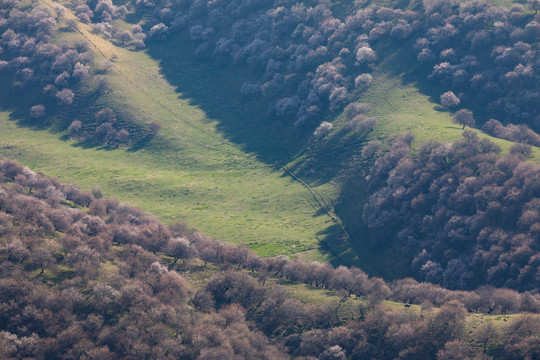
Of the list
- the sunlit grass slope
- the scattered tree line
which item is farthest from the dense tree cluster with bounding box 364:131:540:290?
the scattered tree line

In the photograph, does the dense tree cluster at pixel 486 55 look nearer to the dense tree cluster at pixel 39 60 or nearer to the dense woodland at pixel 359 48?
the dense woodland at pixel 359 48

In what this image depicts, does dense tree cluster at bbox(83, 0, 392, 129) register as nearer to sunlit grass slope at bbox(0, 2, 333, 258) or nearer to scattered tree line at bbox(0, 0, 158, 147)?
sunlit grass slope at bbox(0, 2, 333, 258)

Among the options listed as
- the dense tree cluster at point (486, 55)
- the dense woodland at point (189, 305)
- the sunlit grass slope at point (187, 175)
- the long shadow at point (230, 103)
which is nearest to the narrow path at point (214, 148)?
the sunlit grass slope at point (187, 175)

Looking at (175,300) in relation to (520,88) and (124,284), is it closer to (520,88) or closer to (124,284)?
(124,284)

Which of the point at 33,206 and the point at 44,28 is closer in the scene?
the point at 33,206

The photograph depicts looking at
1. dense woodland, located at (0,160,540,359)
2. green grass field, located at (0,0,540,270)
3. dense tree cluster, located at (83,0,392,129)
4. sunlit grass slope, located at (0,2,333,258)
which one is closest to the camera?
dense woodland, located at (0,160,540,359)

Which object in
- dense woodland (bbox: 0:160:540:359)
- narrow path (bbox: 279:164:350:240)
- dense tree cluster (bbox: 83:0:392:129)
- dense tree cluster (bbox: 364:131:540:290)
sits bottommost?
dense woodland (bbox: 0:160:540:359)

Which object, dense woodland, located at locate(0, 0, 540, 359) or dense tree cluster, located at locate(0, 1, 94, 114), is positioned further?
dense tree cluster, located at locate(0, 1, 94, 114)

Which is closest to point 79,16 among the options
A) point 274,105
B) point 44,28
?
point 44,28
